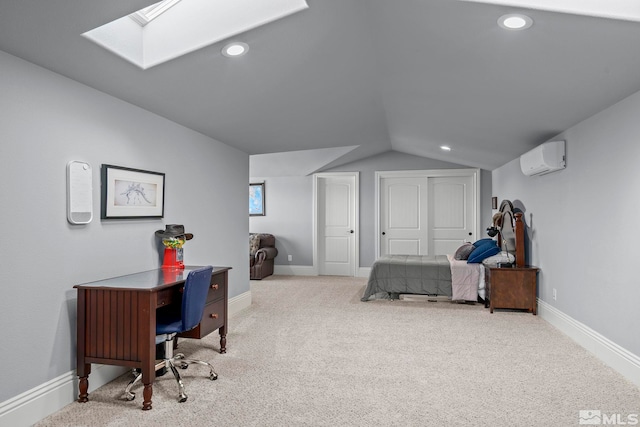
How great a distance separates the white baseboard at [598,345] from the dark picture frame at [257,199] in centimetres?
545

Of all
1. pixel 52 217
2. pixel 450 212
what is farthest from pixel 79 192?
pixel 450 212

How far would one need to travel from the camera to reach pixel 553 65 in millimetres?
2551

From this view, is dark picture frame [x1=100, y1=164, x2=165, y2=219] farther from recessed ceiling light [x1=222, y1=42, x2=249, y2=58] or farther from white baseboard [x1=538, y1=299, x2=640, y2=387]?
white baseboard [x1=538, y1=299, x2=640, y2=387]

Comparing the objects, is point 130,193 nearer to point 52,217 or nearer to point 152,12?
point 52,217

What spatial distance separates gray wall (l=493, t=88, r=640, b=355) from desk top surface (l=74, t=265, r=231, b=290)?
10.3 ft

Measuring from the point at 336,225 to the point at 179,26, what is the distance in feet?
19.0

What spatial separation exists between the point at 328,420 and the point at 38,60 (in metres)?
2.62

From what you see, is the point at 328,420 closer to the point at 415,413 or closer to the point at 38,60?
the point at 415,413

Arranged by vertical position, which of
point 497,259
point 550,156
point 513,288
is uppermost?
point 550,156

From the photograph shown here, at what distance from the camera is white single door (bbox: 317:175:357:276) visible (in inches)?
312

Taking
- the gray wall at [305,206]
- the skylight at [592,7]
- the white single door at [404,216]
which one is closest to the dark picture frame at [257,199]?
the gray wall at [305,206]

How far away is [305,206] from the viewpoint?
8.02 meters

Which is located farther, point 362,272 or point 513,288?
point 362,272

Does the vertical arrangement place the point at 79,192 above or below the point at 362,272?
above
